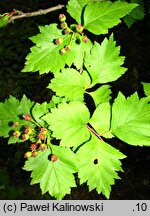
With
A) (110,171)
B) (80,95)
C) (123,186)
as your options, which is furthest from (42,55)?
(123,186)

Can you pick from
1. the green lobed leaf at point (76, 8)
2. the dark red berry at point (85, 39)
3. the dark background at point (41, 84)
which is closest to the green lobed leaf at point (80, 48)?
the dark red berry at point (85, 39)

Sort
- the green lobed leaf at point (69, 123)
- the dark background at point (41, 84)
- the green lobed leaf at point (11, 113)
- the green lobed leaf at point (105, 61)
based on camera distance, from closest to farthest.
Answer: the green lobed leaf at point (69, 123)
the green lobed leaf at point (105, 61)
the green lobed leaf at point (11, 113)
the dark background at point (41, 84)

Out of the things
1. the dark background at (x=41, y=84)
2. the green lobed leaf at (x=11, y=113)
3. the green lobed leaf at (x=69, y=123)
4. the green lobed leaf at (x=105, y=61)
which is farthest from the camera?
the dark background at (x=41, y=84)

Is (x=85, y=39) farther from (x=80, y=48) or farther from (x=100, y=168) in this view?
(x=100, y=168)

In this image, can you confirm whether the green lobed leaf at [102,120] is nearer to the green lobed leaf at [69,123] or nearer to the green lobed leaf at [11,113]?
the green lobed leaf at [69,123]

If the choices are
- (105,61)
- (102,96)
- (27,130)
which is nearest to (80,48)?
(105,61)

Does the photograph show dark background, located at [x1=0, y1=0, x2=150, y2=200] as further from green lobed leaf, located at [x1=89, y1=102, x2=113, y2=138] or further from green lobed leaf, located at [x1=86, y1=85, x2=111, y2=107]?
green lobed leaf, located at [x1=89, y1=102, x2=113, y2=138]

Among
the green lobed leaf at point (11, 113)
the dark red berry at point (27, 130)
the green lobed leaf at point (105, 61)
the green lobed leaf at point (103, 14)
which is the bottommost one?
the dark red berry at point (27, 130)
